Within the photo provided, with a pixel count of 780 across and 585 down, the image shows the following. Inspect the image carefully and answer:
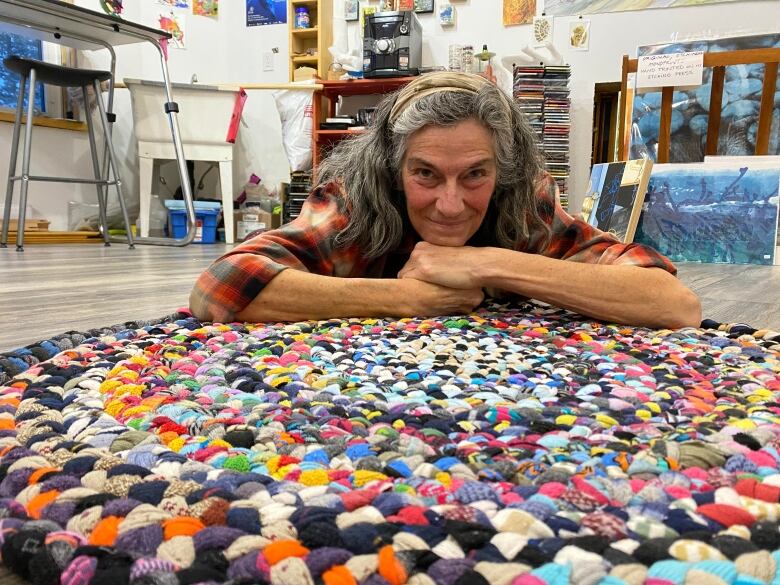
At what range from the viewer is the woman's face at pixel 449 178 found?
103cm

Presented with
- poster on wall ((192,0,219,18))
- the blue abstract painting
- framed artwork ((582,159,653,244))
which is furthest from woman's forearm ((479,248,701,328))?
poster on wall ((192,0,219,18))

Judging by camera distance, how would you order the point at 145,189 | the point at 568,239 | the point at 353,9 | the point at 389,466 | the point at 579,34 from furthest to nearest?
the point at 353,9 < the point at 145,189 < the point at 579,34 < the point at 568,239 < the point at 389,466

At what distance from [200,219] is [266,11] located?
156cm

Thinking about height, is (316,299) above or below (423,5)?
below

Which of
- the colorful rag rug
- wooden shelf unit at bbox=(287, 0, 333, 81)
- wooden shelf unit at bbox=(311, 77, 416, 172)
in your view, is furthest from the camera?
wooden shelf unit at bbox=(287, 0, 333, 81)

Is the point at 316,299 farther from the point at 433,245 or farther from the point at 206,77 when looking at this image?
the point at 206,77

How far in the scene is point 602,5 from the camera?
3.43 m

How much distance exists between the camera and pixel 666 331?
3.20 ft

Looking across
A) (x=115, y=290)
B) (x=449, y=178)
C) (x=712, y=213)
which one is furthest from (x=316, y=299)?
(x=712, y=213)

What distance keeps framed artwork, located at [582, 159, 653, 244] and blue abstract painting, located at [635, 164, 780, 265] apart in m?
0.11

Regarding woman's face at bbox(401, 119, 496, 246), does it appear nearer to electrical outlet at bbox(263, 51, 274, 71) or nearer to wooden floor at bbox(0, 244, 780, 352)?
wooden floor at bbox(0, 244, 780, 352)

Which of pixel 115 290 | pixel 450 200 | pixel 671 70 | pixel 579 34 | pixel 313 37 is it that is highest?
pixel 313 37

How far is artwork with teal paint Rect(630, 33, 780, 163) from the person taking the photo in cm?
302

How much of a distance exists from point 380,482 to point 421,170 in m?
0.72
